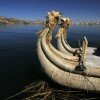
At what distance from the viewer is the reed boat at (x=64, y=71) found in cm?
2077

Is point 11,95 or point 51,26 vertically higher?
point 51,26

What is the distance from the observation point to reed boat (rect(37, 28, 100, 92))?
20766mm

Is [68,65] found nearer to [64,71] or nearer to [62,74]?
[64,71]

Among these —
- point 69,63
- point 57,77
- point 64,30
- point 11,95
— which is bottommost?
point 11,95

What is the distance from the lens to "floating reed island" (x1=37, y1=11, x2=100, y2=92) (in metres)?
20.7

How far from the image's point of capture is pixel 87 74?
821 inches

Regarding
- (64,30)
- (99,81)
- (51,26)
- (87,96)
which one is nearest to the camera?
(99,81)

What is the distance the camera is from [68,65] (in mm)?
22188

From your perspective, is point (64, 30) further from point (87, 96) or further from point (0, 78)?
point (87, 96)

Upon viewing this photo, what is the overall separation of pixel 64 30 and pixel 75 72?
13.3 m

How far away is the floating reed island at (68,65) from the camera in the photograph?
2072cm

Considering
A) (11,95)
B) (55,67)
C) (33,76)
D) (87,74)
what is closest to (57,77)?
(55,67)

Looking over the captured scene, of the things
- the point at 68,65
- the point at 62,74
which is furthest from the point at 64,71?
the point at 68,65

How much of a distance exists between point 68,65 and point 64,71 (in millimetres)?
705
